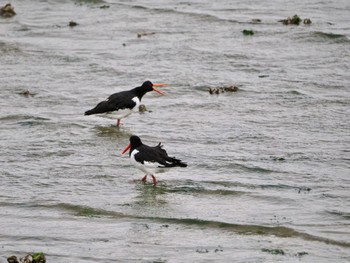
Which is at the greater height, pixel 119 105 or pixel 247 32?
pixel 247 32

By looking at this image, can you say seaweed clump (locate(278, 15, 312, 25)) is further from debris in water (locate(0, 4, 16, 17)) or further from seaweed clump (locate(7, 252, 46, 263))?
seaweed clump (locate(7, 252, 46, 263))

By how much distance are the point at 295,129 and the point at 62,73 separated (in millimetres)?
6350

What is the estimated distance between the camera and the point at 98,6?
87.6ft

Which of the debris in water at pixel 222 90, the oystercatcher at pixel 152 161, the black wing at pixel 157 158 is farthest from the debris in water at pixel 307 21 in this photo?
the black wing at pixel 157 158

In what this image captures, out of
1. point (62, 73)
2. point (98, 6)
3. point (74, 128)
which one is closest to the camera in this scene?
point (74, 128)

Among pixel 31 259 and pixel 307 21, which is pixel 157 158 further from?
pixel 307 21

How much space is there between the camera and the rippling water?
11.0 metres

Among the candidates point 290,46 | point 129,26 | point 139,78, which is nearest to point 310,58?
point 290,46

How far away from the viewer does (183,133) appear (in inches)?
615

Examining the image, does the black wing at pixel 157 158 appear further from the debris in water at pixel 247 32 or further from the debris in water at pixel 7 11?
the debris in water at pixel 7 11

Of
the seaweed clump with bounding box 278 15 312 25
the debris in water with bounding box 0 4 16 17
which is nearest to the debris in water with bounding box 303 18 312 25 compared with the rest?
the seaweed clump with bounding box 278 15 312 25

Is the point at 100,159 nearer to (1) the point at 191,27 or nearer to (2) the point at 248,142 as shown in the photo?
(2) the point at 248,142

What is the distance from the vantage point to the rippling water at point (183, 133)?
11.0 m

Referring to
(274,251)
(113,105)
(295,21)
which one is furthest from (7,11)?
(274,251)
